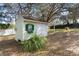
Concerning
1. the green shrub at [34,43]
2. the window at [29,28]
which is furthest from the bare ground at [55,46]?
the window at [29,28]

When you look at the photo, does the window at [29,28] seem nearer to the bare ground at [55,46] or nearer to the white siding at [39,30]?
the white siding at [39,30]

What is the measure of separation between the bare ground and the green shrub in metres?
0.06

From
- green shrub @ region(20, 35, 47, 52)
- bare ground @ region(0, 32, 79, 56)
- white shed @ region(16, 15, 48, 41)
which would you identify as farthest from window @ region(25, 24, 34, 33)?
bare ground @ region(0, 32, 79, 56)

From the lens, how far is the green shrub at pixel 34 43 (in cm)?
238

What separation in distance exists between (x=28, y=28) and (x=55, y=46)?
0.49 m

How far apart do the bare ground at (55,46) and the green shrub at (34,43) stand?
0.06m

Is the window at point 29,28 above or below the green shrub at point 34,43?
above

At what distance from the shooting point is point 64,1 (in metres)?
2.42

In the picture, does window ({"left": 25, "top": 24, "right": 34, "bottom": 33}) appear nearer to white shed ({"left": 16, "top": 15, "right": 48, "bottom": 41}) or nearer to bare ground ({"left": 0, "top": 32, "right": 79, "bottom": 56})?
white shed ({"left": 16, "top": 15, "right": 48, "bottom": 41})

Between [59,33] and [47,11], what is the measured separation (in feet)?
1.23

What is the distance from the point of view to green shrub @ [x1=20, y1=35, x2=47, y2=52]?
7.82 ft

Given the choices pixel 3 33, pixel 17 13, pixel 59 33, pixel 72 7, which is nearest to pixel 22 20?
pixel 17 13

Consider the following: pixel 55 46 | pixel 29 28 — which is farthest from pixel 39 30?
pixel 55 46

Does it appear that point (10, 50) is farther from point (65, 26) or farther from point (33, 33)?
point (65, 26)
